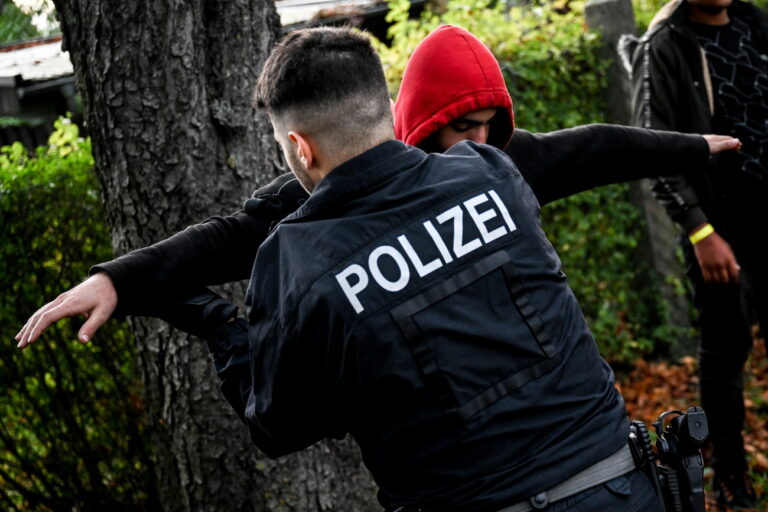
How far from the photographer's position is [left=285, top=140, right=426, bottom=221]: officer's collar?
70.8 inches

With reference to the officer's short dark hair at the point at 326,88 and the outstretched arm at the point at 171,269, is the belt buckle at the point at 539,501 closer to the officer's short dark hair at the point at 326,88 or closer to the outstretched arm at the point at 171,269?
the officer's short dark hair at the point at 326,88

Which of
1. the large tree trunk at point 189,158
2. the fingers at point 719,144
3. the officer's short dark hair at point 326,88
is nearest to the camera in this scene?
the officer's short dark hair at point 326,88

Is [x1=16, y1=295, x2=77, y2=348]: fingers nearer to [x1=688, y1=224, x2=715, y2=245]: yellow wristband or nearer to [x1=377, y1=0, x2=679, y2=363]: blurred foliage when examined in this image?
[x1=688, y1=224, x2=715, y2=245]: yellow wristband

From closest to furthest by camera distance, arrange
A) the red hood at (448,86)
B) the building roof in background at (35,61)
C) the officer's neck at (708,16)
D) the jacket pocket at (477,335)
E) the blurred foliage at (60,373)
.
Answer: the jacket pocket at (477,335)
the red hood at (448,86)
the officer's neck at (708,16)
the blurred foliage at (60,373)
the building roof in background at (35,61)

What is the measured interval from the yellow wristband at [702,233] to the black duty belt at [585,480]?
1.92 metres

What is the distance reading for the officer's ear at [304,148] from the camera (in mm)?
1910

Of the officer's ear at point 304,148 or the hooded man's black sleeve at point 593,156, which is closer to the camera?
the officer's ear at point 304,148

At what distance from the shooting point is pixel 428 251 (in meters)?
1.77

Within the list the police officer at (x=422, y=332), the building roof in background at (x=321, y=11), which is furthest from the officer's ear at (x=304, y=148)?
the building roof in background at (x=321, y=11)

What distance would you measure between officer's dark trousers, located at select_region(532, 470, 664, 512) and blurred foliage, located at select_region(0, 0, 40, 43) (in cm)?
1833

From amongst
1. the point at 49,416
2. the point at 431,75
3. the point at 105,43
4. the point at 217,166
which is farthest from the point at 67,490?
the point at 431,75

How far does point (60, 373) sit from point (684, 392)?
12.8ft

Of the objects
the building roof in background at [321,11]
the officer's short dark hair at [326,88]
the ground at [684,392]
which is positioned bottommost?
the ground at [684,392]

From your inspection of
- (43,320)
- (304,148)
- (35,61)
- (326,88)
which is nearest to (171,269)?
(43,320)
